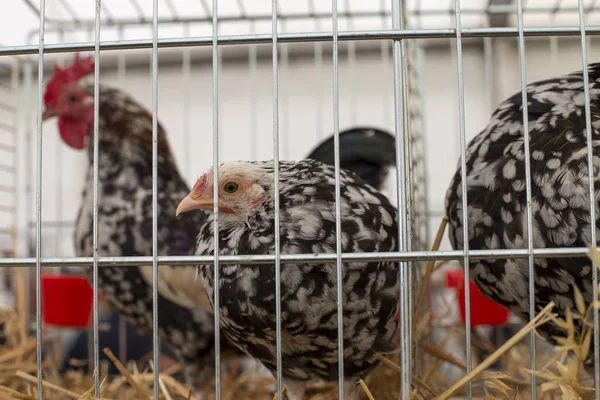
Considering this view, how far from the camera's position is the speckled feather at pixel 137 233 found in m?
1.42

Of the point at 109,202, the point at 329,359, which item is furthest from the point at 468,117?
the point at 329,359

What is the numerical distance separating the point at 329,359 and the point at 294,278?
0.19 m

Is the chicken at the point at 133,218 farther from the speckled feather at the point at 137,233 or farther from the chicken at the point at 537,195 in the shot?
the chicken at the point at 537,195

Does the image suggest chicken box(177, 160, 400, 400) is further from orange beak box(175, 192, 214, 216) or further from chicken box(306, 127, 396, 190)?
chicken box(306, 127, 396, 190)

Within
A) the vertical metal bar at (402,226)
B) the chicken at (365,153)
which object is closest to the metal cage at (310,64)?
the vertical metal bar at (402,226)

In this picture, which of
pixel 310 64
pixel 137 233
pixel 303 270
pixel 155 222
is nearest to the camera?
pixel 155 222

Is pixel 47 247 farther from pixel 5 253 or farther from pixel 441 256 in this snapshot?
pixel 441 256

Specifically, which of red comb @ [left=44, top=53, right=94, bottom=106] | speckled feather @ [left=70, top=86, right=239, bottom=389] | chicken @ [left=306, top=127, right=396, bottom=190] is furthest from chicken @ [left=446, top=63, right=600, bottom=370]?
red comb @ [left=44, top=53, right=94, bottom=106]

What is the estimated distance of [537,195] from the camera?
877 mm

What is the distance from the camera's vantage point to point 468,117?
10.8ft

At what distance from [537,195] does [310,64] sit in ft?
9.85

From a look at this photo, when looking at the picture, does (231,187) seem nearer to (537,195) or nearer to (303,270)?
(303,270)

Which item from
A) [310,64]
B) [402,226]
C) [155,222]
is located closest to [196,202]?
[155,222]

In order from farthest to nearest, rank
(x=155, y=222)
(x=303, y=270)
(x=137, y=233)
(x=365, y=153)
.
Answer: (x=365, y=153) → (x=137, y=233) → (x=303, y=270) → (x=155, y=222)
